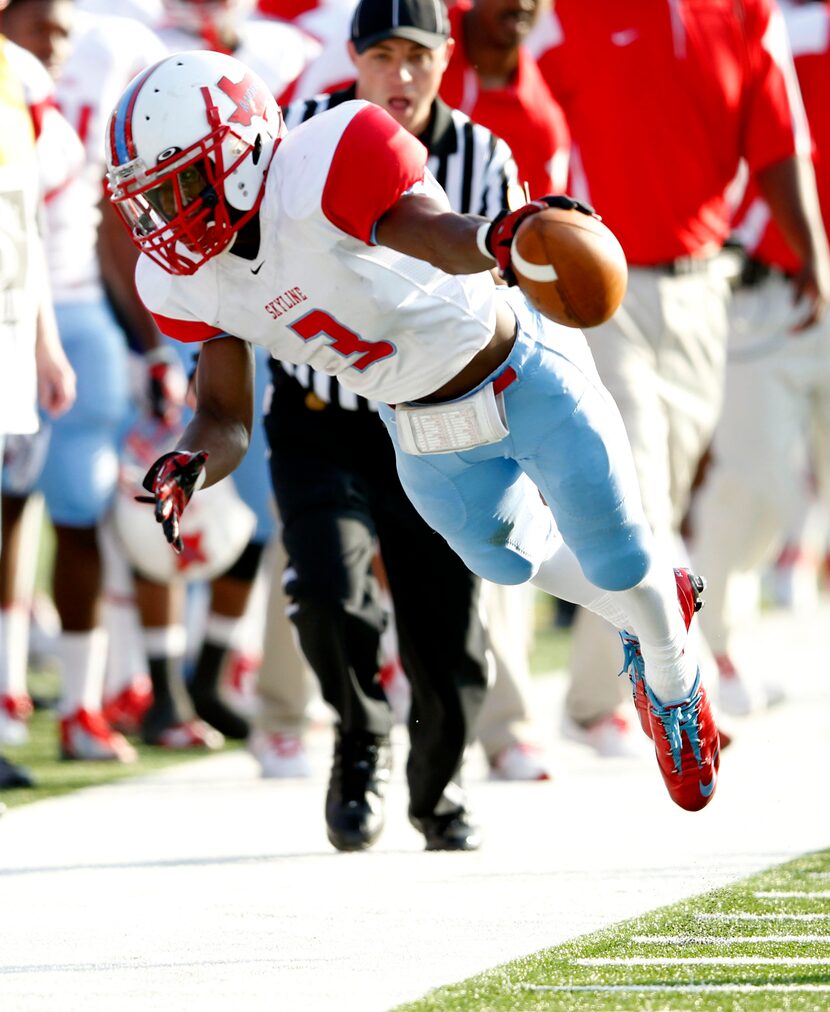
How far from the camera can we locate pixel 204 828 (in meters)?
5.36

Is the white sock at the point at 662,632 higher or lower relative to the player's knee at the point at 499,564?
lower

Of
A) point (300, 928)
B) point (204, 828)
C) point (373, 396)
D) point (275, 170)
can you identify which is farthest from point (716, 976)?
point (204, 828)

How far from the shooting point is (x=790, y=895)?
14.0ft

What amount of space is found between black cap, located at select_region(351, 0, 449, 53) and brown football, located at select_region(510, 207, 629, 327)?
1.69 m

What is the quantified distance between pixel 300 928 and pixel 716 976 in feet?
2.84

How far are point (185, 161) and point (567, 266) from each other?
2.59 feet

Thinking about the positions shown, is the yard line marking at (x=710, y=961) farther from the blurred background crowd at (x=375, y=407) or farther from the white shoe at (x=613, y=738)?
the white shoe at (x=613, y=738)

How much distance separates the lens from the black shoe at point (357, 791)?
4.92 meters

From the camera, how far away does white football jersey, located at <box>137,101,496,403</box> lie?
12.4ft

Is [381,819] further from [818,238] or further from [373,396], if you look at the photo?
[818,238]

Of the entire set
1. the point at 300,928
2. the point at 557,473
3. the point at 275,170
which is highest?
the point at 275,170

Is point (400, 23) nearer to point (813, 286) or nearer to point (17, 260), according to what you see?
point (17, 260)

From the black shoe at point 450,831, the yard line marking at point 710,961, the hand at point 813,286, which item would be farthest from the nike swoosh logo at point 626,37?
the yard line marking at point 710,961

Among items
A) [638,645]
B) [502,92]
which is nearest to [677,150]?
[502,92]
